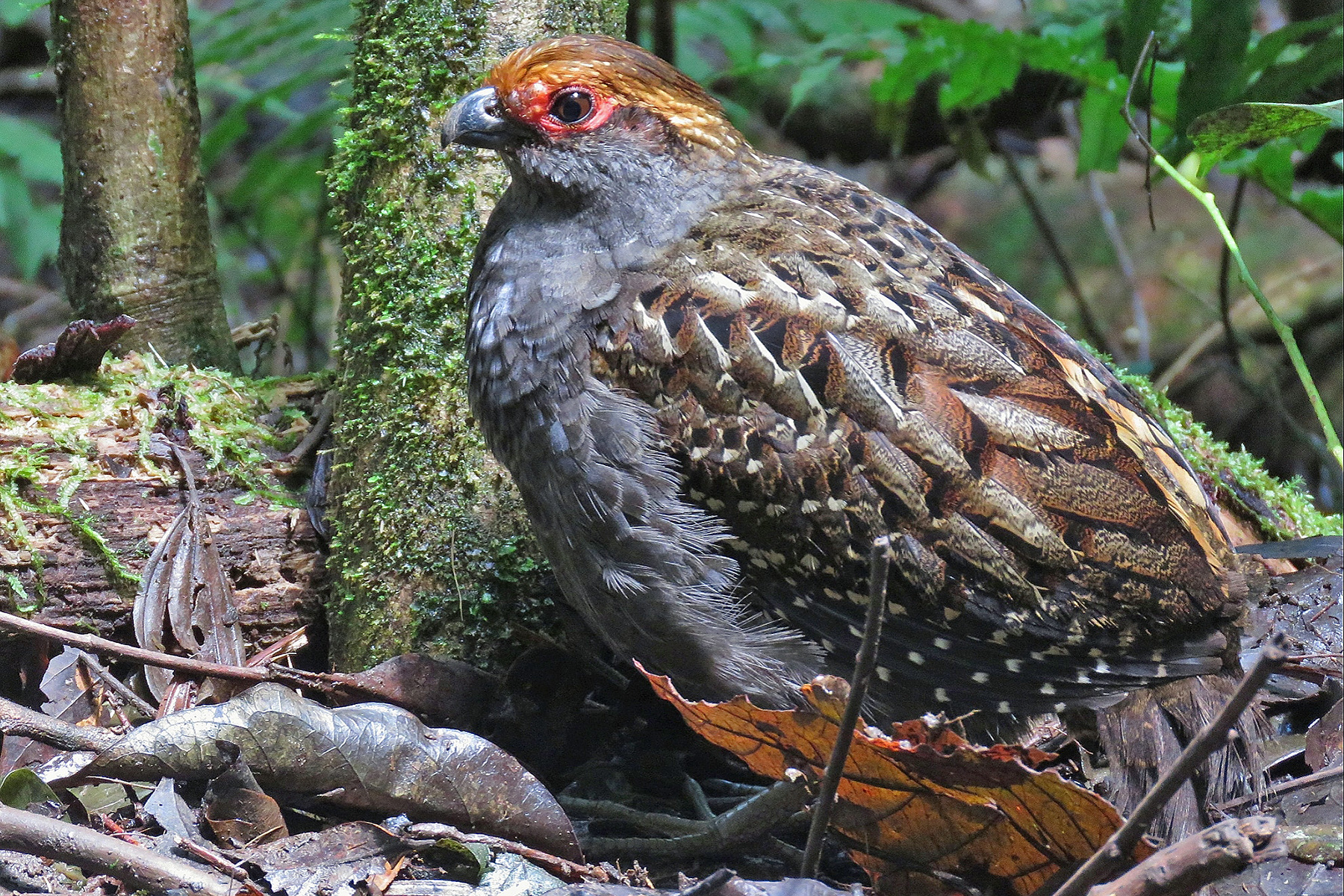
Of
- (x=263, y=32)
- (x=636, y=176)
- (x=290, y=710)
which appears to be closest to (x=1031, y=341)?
(x=636, y=176)

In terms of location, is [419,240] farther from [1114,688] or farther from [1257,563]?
[1257,563]

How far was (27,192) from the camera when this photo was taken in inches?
252

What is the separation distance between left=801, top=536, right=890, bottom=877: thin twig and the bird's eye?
68.5 inches

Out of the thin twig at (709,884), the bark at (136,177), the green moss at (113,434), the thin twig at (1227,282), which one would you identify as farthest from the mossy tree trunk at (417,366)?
the thin twig at (1227,282)

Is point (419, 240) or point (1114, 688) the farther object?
point (419, 240)

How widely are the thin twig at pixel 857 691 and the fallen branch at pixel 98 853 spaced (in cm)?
107

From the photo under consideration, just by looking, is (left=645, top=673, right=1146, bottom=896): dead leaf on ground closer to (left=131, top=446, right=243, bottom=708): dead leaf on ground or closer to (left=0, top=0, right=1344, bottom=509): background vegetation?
(left=131, top=446, right=243, bottom=708): dead leaf on ground

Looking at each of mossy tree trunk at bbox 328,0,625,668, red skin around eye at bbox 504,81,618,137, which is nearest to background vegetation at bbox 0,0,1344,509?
mossy tree trunk at bbox 328,0,625,668

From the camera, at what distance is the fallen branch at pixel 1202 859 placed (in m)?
1.44

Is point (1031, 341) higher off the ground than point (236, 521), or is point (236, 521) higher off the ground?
point (1031, 341)

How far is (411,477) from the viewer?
312 centimetres

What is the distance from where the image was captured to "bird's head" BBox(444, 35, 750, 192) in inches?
114

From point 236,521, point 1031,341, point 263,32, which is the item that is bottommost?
point 236,521

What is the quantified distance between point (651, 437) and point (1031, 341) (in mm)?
984
